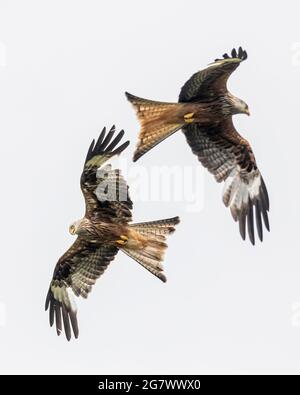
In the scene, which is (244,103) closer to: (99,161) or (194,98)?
(194,98)

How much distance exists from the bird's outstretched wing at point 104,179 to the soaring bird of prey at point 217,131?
0.45 metres

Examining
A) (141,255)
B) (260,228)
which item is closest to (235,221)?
(260,228)

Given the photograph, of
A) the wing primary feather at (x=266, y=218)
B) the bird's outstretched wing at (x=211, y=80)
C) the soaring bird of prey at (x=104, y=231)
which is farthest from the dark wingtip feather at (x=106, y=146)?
the wing primary feather at (x=266, y=218)

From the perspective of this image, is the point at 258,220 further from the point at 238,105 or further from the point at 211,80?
the point at 211,80

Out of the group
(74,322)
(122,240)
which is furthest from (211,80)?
(74,322)

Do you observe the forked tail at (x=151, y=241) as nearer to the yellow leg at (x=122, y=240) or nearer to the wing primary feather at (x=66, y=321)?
the yellow leg at (x=122, y=240)

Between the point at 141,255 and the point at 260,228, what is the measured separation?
5.27 ft

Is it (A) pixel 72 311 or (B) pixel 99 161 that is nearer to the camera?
(B) pixel 99 161

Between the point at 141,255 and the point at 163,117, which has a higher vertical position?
the point at 163,117

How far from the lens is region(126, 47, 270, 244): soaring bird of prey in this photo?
52.7ft

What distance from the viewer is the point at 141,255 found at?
16031 mm

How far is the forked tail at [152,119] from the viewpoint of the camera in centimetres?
1616

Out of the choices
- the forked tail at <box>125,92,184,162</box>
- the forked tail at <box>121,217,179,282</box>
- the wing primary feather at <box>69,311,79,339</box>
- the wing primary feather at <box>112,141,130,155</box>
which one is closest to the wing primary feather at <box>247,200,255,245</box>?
the forked tail at <box>121,217,179,282</box>

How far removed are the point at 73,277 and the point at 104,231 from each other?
969 millimetres
